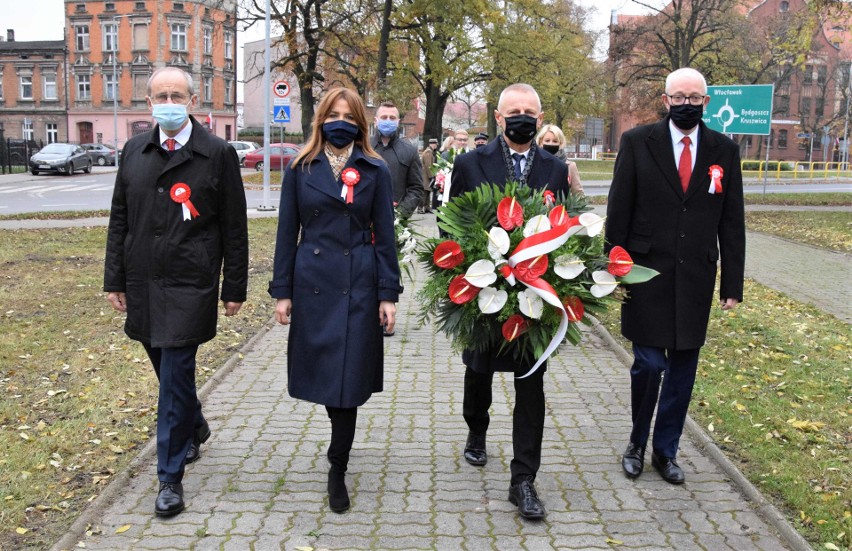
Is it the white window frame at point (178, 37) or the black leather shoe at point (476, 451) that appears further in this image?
the white window frame at point (178, 37)

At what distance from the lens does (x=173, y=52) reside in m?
67.6

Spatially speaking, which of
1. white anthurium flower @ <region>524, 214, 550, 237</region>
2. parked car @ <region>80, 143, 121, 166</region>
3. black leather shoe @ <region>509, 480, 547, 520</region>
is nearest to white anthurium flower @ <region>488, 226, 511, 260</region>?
white anthurium flower @ <region>524, 214, 550, 237</region>

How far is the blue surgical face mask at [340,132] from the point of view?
4.43 metres

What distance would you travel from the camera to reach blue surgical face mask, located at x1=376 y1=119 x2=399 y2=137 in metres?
8.04

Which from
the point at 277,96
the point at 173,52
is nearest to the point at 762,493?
the point at 277,96

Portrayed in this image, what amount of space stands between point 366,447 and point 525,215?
2055mm

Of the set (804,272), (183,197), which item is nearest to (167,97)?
(183,197)

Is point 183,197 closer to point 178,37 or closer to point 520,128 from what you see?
point 520,128

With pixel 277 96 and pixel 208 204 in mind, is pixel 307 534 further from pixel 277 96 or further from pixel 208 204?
pixel 277 96

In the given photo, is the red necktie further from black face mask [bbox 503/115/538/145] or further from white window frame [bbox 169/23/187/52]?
white window frame [bbox 169/23/187/52]

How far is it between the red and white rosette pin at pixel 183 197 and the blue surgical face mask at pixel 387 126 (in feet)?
12.4

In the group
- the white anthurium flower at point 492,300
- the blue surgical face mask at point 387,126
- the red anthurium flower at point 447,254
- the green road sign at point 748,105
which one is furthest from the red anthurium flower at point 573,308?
the green road sign at point 748,105

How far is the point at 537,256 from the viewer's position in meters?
4.14

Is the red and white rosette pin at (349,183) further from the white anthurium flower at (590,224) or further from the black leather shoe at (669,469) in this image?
the black leather shoe at (669,469)
